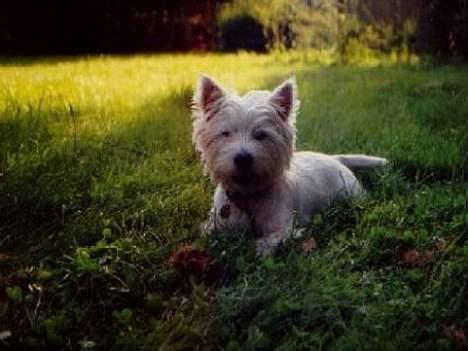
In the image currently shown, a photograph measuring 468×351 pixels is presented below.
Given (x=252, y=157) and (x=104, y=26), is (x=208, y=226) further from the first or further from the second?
(x=104, y=26)

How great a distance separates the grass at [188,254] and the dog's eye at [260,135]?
0.66 metres

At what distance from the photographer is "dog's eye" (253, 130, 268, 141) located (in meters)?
4.84

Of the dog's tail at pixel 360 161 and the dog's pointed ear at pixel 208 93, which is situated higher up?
the dog's pointed ear at pixel 208 93

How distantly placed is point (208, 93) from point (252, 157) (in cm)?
62

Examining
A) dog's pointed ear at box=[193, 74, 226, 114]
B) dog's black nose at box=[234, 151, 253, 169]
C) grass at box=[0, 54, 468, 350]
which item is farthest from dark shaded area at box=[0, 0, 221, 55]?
dog's black nose at box=[234, 151, 253, 169]

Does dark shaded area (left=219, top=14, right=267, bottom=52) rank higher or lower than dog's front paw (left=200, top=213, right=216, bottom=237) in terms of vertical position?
higher

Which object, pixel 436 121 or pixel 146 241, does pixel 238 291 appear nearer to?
pixel 146 241

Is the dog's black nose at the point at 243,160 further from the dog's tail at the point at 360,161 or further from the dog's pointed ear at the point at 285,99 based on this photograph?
the dog's tail at the point at 360,161

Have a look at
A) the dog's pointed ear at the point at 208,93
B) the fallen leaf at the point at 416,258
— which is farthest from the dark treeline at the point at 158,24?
the fallen leaf at the point at 416,258

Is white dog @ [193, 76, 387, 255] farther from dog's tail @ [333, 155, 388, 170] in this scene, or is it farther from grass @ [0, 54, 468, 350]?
dog's tail @ [333, 155, 388, 170]

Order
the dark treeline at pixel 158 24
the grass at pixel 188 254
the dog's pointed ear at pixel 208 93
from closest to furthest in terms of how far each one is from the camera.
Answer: the grass at pixel 188 254 < the dog's pointed ear at pixel 208 93 < the dark treeline at pixel 158 24

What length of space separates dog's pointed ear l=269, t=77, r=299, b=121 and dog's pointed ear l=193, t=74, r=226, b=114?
1.14 feet

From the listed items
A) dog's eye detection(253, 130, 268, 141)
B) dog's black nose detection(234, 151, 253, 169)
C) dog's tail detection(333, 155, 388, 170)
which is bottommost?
dog's tail detection(333, 155, 388, 170)

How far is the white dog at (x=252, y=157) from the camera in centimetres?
477
